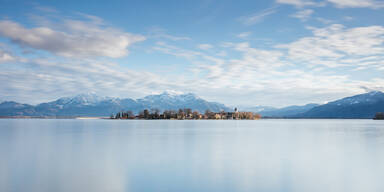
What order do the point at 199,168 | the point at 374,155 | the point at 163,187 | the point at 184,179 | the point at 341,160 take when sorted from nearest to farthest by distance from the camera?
1. the point at 163,187
2. the point at 184,179
3. the point at 199,168
4. the point at 341,160
5. the point at 374,155

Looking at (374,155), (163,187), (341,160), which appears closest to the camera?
(163,187)

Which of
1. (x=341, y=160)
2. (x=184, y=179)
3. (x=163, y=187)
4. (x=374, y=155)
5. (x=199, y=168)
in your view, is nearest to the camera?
(x=163, y=187)

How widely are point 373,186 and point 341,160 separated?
28.5 ft

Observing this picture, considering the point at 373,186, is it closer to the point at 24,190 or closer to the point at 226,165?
the point at 226,165

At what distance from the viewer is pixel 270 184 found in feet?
50.4

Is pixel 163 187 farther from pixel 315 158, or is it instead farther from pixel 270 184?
pixel 315 158

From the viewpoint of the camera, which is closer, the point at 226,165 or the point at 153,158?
the point at 226,165

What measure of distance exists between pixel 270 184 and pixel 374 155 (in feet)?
52.2

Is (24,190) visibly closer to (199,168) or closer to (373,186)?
(199,168)

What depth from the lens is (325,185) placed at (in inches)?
601

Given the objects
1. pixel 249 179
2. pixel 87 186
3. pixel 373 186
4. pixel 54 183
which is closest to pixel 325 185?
pixel 373 186

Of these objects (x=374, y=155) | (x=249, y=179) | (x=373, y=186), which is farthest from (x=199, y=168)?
(x=374, y=155)

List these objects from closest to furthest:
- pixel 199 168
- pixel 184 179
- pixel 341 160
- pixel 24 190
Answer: pixel 24 190 → pixel 184 179 → pixel 199 168 → pixel 341 160

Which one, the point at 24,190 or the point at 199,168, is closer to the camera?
the point at 24,190
